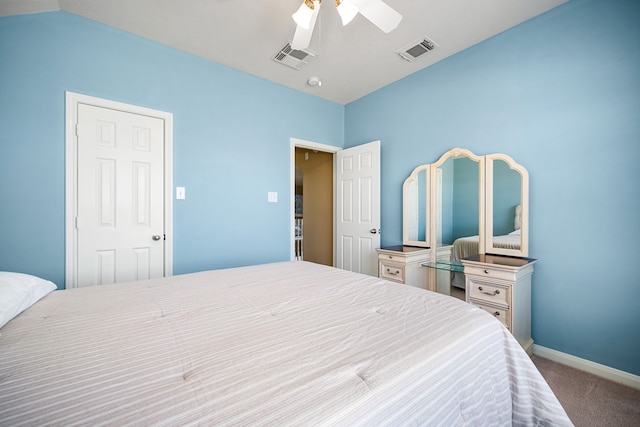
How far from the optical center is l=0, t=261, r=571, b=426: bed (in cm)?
58

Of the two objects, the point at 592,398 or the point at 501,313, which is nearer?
the point at 592,398

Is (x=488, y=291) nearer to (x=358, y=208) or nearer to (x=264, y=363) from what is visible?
(x=358, y=208)

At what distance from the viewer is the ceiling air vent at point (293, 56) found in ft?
8.37

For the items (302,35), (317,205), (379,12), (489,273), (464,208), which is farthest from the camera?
(317,205)

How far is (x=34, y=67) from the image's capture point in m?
1.97

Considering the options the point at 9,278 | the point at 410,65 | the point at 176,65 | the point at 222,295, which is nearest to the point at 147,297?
the point at 222,295

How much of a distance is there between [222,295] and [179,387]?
742mm

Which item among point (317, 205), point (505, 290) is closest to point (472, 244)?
point (505, 290)

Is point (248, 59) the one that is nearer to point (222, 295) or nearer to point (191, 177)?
point (191, 177)

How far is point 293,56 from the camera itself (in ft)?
8.66

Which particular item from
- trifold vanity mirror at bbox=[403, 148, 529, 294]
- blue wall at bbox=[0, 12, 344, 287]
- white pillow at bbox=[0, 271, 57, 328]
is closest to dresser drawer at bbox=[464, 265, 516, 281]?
trifold vanity mirror at bbox=[403, 148, 529, 294]

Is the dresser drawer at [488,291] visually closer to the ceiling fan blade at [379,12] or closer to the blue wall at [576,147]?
the blue wall at [576,147]

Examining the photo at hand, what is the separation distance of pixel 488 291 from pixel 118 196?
3.23m

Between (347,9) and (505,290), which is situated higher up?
(347,9)
